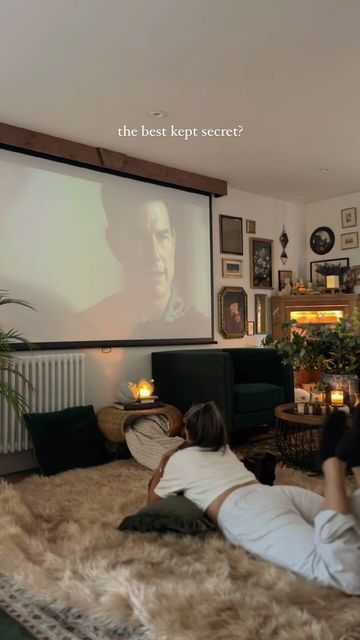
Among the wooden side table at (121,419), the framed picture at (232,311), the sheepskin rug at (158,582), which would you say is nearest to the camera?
the sheepskin rug at (158,582)

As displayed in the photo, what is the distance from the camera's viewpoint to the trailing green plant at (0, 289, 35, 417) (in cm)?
343

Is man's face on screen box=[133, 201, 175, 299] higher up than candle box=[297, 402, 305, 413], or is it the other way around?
man's face on screen box=[133, 201, 175, 299]

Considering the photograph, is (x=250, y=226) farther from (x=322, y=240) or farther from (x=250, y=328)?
(x=250, y=328)

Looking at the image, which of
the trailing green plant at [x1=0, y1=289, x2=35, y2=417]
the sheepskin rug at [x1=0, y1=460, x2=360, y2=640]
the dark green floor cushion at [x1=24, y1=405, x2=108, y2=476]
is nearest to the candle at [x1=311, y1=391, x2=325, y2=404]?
the sheepskin rug at [x1=0, y1=460, x2=360, y2=640]

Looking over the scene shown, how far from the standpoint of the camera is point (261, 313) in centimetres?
583

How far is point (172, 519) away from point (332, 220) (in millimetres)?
4590

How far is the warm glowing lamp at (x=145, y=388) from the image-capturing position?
13.9 feet

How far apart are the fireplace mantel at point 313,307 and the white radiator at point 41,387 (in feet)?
8.14

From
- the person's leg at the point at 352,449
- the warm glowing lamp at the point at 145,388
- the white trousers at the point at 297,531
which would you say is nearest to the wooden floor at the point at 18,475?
the warm glowing lamp at the point at 145,388

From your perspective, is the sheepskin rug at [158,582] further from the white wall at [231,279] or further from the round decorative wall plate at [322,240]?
the round decorative wall plate at [322,240]

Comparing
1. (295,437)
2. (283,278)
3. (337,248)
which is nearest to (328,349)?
(295,437)

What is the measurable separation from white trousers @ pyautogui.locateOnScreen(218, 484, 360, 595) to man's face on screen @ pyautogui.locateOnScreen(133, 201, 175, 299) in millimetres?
2857

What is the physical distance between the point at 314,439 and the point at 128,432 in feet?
4.65

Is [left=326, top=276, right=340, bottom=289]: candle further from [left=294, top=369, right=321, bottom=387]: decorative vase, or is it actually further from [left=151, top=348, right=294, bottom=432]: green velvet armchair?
[left=151, top=348, right=294, bottom=432]: green velvet armchair
